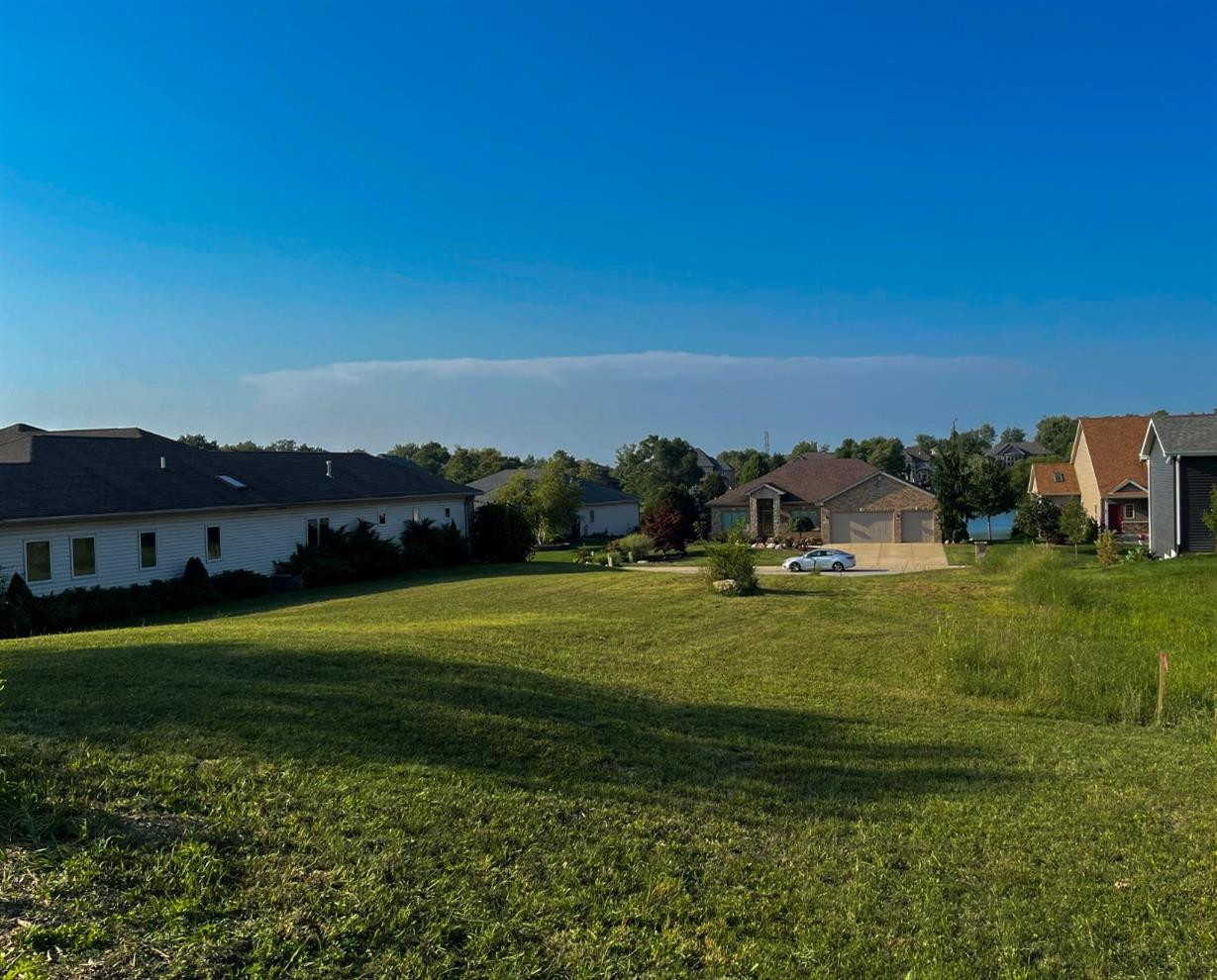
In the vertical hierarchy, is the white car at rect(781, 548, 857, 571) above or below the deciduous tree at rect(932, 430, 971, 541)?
below

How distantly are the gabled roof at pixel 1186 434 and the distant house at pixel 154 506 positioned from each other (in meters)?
26.5

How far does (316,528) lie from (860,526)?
29.1 m

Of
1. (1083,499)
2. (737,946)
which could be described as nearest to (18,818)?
(737,946)

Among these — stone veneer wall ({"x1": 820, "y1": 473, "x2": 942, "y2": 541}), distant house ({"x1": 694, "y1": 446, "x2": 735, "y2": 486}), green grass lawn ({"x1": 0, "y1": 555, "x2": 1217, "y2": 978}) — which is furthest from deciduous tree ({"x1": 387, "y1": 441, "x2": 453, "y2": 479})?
green grass lawn ({"x1": 0, "y1": 555, "x2": 1217, "y2": 978})

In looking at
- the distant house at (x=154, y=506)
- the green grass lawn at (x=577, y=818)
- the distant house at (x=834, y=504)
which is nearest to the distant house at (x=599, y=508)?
the distant house at (x=834, y=504)

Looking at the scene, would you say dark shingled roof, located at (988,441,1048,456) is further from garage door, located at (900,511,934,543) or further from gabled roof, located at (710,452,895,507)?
garage door, located at (900,511,934,543)

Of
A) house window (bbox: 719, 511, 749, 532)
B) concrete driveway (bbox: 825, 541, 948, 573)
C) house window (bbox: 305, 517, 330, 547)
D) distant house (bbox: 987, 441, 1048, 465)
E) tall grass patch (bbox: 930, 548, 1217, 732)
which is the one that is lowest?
concrete driveway (bbox: 825, 541, 948, 573)

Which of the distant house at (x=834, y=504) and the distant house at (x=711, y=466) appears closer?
the distant house at (x=834, y=504)

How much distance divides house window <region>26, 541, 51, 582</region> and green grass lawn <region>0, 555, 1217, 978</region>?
33.2 ft

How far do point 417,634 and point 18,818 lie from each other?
26.3 feet

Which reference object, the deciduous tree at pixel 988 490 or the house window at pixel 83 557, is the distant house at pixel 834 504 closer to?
the deciduous tree at pixel 988 490

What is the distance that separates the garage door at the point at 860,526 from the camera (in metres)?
45.7

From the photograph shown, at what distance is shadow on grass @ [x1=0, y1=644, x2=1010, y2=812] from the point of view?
18.7ft

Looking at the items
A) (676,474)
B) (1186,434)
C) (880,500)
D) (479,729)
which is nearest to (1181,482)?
(1186,434)
